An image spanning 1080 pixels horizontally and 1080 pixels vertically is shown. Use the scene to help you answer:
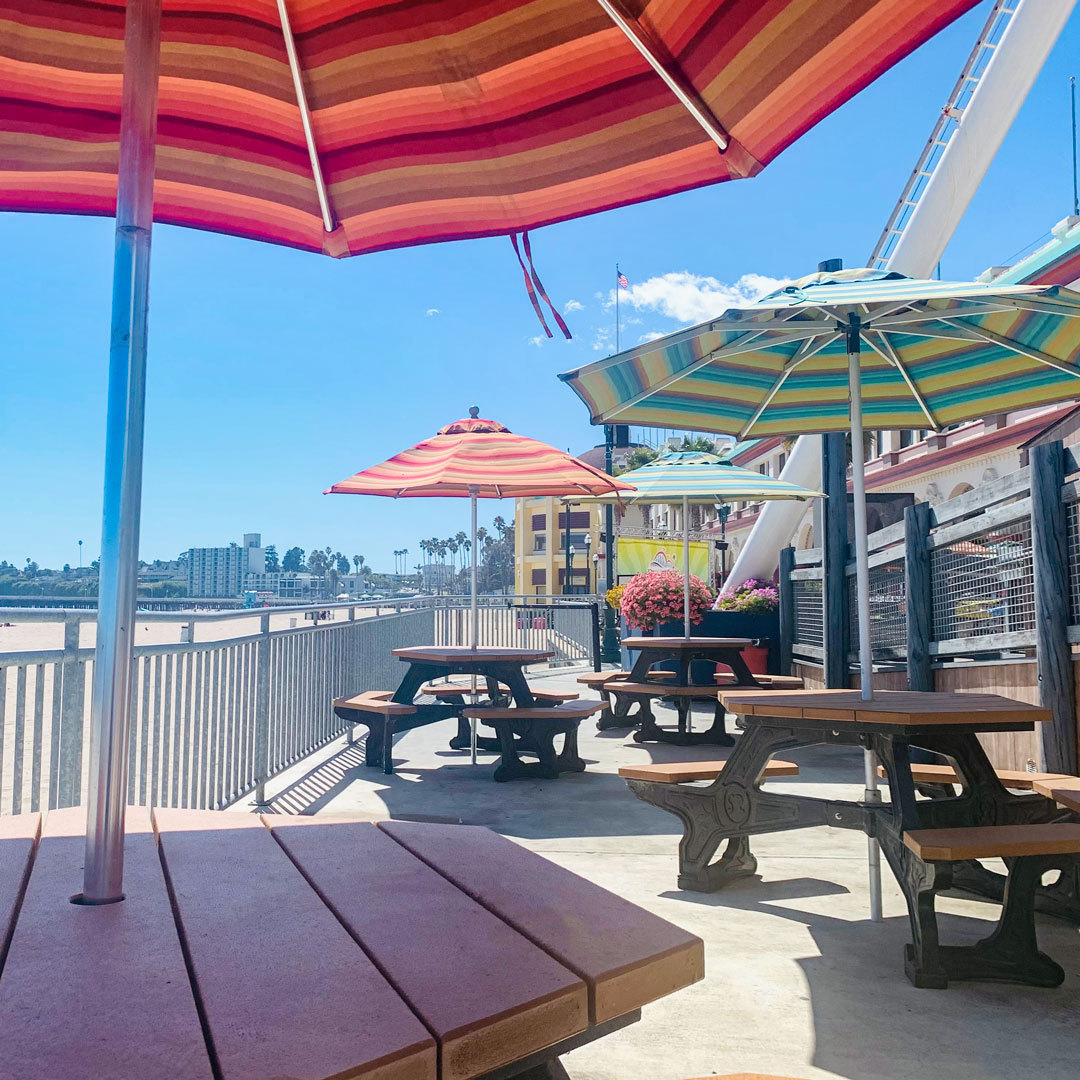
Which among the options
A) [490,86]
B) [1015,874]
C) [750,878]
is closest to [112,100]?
[490,86]

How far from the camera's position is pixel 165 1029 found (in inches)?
44.8

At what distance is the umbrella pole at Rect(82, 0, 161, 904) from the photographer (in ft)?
5.32

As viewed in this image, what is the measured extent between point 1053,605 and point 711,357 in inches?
89.8

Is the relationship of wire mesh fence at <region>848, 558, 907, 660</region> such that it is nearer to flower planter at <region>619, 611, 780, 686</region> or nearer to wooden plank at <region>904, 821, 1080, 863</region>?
flower planter at <region>619, 611, 780, 686</region>

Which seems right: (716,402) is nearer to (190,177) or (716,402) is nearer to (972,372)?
(972,372)

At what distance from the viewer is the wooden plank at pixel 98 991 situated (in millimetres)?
1062

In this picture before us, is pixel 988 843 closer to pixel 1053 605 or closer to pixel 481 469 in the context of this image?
pixel 1053 605

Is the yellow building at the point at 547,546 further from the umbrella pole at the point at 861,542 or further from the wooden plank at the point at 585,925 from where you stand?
the wooden plank at the point at 585,925

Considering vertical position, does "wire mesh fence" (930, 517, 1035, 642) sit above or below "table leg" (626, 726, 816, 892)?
above

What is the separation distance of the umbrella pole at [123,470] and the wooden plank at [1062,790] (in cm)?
334

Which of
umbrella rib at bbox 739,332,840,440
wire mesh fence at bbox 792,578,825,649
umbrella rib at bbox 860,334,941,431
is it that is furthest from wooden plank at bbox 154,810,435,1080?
wire mesh fence at bbox 792,578,825,649

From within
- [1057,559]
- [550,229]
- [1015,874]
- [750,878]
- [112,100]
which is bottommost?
[750,878]

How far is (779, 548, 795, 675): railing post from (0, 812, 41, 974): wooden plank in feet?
33.0

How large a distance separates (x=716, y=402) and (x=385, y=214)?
3.25 m
